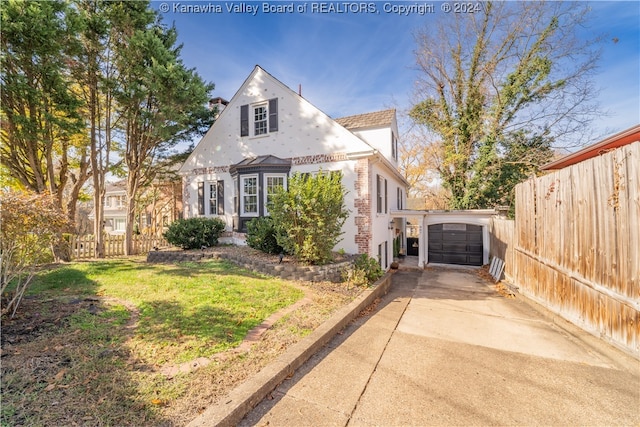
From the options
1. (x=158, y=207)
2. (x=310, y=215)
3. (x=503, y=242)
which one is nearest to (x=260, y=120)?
(x=310, y=215)

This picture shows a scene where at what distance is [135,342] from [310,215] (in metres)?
4.77

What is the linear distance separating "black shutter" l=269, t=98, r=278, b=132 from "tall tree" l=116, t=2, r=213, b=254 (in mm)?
3239

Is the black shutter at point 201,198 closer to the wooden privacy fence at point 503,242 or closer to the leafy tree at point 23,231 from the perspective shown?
the leafy tree at point 23,231

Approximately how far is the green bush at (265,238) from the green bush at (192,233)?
2877mm

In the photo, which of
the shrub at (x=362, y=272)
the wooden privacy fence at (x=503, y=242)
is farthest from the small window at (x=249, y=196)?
the wooden privacy fence at (x=503, y=242)

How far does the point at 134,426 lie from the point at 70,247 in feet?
37.4

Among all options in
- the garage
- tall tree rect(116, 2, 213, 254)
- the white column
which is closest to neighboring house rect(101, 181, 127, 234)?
tall tree rect(116, 2, 213, 254)

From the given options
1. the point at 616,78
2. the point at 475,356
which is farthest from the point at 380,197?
the point at 616,78

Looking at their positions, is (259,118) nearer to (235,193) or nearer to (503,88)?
(235,193)

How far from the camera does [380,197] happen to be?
36.9ft

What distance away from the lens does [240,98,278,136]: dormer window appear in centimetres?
1132

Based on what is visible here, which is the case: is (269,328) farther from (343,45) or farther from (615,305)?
(343,45)

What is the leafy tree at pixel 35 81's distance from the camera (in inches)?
298

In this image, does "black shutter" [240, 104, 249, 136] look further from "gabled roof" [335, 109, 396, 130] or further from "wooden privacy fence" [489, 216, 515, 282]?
"wooden privacy fence" [489, 216, 515, 282]
